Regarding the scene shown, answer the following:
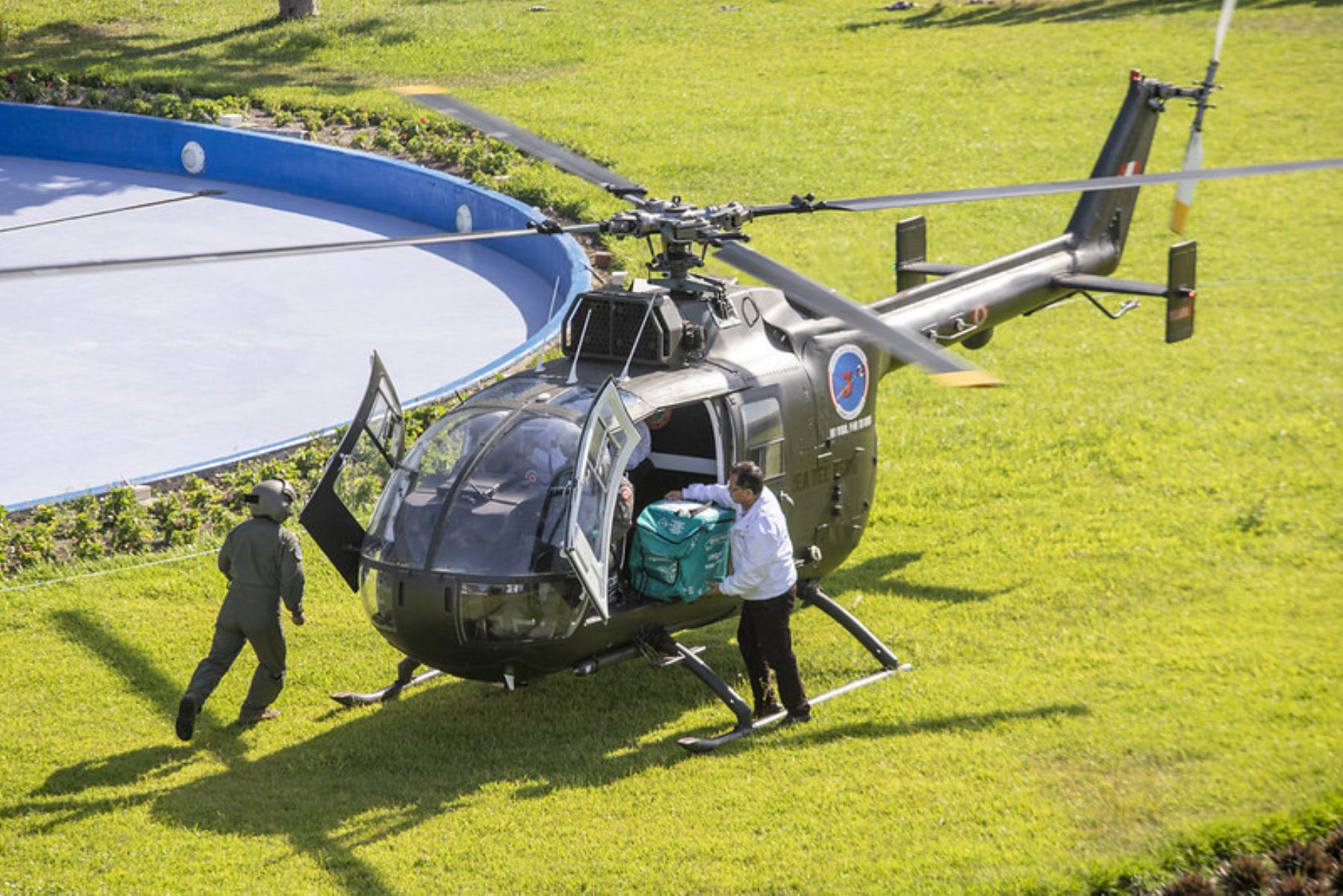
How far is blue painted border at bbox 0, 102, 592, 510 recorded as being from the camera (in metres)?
21.3

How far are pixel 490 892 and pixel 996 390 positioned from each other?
10.2m

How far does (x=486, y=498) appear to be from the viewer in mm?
8414

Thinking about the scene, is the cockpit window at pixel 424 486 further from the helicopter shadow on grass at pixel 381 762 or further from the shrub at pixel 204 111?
the shrub at pixel 204 111

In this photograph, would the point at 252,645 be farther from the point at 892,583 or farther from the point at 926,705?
the point at 892,583

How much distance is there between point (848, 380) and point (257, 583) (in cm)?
405

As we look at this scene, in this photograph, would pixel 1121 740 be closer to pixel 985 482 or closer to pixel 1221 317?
pixel 985 482

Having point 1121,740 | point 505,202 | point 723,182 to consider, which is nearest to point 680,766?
point 1121,740

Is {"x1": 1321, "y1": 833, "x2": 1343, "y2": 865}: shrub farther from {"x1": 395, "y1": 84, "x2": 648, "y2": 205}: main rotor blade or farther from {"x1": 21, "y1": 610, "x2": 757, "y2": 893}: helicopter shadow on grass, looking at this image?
{"x1": 395, "y1": 84, "x2": 648, "y2": 205}: main rotor blade

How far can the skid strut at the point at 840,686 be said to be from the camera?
9.16 meters

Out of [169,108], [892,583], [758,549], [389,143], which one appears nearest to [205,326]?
[389,143]

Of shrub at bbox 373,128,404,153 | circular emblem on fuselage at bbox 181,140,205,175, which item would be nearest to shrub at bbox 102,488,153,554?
shrub at bbox 373,128,404,153

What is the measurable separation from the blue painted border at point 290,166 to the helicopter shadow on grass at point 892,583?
7.82 m

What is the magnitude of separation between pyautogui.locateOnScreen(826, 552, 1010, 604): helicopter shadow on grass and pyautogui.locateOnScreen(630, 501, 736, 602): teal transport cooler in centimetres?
269

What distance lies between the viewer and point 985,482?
44.4ft
